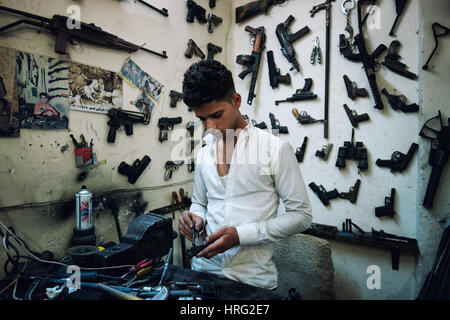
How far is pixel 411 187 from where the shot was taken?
2402mm

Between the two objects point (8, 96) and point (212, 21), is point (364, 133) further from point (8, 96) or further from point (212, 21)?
point (8, 96)

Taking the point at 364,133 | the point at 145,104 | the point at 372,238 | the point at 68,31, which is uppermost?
the point at 68,31

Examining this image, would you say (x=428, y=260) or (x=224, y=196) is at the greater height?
(x=224, y=196)

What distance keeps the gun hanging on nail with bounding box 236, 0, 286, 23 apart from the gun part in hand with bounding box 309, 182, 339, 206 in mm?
2071

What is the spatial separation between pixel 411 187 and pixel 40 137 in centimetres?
295

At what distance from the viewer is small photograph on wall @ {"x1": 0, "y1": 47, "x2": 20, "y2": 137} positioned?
1.51 meters

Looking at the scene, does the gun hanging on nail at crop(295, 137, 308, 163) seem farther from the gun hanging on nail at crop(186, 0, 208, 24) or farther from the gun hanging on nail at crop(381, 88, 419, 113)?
the gun hanging on nail at crop(186, 0, 208, 24)

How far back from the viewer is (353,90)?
258 cm

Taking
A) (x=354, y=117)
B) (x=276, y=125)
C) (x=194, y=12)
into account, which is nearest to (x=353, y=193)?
(x=354, y=117)

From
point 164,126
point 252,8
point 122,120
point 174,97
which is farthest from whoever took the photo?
point 252,8

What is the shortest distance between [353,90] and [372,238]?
1.40m

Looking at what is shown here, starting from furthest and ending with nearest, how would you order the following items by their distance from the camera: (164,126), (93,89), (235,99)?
(164,126)
(93,89)
(235,99)
